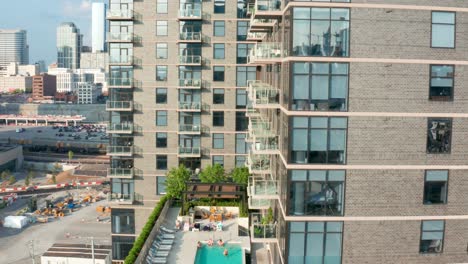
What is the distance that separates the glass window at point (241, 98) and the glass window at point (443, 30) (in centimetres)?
2639

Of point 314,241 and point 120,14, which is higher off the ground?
point 120,14

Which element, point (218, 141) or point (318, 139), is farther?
point (218, 141)

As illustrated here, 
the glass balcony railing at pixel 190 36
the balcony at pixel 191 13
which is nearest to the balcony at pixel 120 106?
the glass balcony railing at pixel 190 36

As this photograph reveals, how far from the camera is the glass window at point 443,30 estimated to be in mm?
21203

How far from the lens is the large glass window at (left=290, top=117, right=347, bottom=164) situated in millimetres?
20875

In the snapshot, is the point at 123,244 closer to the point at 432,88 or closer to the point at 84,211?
the point at 432,88

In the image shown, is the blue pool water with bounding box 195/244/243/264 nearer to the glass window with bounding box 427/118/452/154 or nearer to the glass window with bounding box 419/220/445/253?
the glass window with bounding box 419/220/445/253

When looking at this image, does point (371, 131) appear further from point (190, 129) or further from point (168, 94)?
point (168, 94)

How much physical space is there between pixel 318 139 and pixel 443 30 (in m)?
7.22

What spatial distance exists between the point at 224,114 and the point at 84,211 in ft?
165

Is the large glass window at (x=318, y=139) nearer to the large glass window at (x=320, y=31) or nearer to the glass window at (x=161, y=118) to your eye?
the large glass window at (x=320, y=31)

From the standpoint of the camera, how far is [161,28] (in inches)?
1773

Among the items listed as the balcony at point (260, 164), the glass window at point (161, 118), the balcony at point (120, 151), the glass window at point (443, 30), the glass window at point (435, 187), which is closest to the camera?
the glass window at point (443, 30)

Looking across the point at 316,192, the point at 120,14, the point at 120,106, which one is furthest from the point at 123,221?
the point at 316,192
